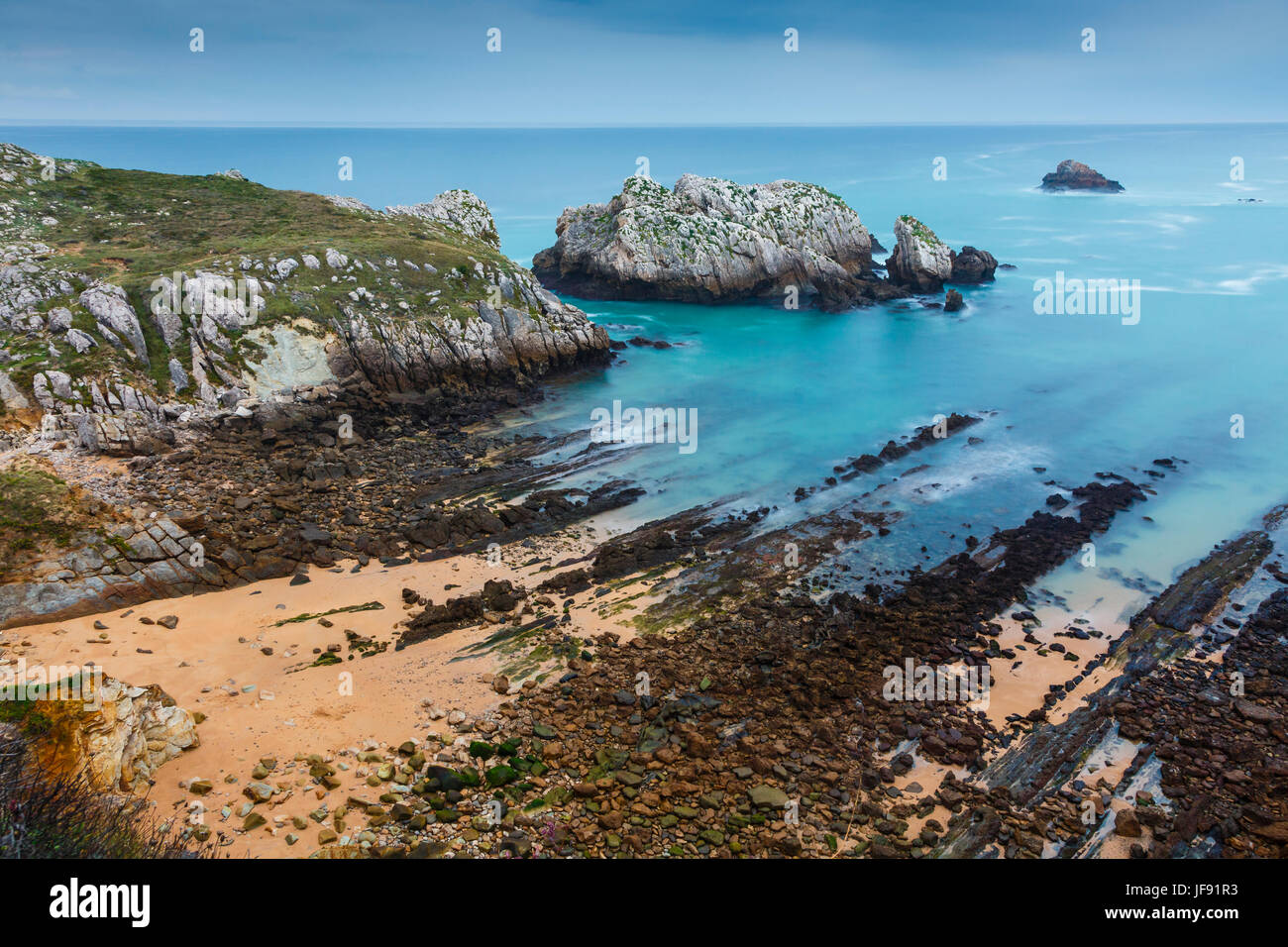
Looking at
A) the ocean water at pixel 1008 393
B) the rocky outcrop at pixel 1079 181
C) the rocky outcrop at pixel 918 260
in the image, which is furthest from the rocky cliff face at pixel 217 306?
the rocky outcrop at pixel 1079 181

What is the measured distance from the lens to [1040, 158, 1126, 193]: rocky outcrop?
124 m

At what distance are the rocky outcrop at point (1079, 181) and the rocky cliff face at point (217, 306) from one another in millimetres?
112212

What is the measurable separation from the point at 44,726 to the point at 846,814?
14607 mm

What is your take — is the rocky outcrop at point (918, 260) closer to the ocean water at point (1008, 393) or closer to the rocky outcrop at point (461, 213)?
the ocean water at point (1008, 393)

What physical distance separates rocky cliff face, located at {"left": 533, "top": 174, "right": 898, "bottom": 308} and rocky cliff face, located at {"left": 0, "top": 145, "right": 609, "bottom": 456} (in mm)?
17896

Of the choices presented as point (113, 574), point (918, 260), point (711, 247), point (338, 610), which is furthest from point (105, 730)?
point (918, 260)

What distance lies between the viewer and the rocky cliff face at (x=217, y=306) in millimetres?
32062

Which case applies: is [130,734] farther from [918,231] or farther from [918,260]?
[918,231]

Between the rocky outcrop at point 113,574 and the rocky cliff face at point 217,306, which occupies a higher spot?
the rocky cliff face at point 217,306

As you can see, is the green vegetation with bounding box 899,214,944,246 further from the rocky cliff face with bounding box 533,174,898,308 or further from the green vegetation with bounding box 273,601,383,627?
the green vegetation with bounding box 273,601,383,627

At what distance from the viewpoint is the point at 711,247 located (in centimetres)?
6675

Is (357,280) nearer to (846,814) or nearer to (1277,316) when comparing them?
(846,814)

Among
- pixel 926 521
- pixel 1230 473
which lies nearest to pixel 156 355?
pixel 926 521

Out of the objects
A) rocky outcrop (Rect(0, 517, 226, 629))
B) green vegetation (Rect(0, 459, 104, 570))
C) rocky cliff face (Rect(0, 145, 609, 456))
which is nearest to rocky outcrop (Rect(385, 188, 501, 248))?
rocky cliff face (Rect(0, 145, 609, 456))
